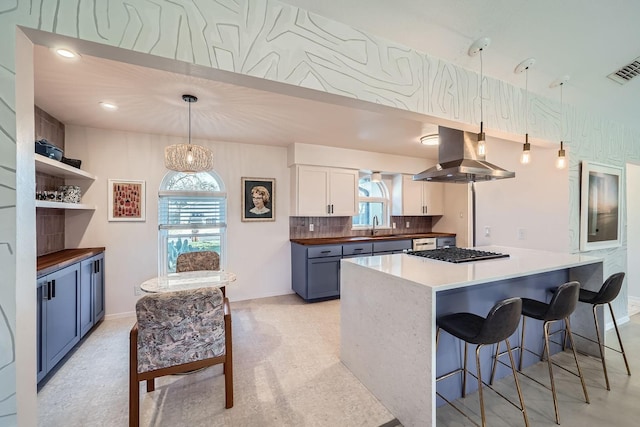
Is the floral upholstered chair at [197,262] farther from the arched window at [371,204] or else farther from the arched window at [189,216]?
the arched window at [371,204]

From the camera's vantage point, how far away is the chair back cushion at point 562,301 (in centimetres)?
179

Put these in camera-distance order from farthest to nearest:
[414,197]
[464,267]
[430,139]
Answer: [414,197] < [430,139] < [464,267]

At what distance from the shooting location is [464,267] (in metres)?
1.95

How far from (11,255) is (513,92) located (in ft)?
11.7

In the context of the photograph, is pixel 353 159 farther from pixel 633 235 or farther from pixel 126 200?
pixel 633 235

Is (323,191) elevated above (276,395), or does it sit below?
above

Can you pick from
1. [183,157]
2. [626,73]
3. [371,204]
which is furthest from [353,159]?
[626,73]

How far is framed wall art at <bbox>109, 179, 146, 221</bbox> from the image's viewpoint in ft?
11.0

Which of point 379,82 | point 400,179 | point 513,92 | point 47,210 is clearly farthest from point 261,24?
point 400,179

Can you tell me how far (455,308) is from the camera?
1905 millimetres

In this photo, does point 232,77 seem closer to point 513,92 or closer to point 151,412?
point 151,412

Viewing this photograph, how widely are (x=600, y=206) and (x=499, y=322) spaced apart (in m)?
2.94

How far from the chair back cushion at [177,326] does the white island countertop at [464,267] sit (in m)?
1.17

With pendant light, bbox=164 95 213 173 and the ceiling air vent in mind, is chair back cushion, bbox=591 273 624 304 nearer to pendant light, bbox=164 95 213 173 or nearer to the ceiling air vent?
the ceiling air vent
